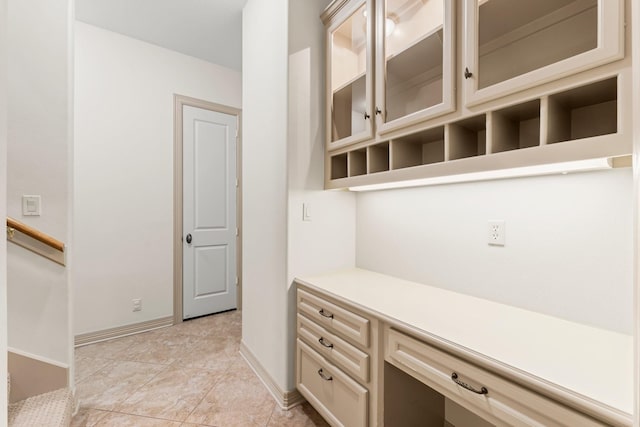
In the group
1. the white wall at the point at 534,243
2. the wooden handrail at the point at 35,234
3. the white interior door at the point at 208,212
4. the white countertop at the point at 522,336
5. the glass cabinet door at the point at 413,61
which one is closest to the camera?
the white countertop at the point at 522,336

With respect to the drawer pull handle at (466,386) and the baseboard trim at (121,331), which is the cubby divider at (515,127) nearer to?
the drawer pull handle at (466,386)

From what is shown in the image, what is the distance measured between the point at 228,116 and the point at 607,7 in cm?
336

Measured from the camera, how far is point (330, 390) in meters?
1.51

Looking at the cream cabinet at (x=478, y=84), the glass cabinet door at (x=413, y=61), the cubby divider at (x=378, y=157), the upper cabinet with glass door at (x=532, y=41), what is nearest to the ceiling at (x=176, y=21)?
the cream cabinet at (x=478, y=84)

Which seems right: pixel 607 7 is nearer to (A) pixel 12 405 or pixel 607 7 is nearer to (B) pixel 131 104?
(A) pixel 12 405

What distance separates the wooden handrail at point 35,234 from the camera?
1.58 meters

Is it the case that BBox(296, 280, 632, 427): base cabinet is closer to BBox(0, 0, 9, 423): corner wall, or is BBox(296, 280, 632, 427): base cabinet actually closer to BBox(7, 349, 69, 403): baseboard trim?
BBox(0, 0, 9, 423): corner wall

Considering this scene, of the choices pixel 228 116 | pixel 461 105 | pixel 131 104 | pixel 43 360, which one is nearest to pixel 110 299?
pixel 43 360

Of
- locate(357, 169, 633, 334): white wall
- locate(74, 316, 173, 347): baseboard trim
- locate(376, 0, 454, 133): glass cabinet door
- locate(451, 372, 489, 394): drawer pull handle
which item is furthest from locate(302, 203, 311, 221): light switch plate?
locate(74, 316, 173, 347): baseboard trim

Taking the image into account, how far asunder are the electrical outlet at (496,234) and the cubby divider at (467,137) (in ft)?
1.09

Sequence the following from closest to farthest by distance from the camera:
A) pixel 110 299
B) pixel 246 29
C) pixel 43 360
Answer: pixel 43 360 → pixel 246 29 → pixel 110 299

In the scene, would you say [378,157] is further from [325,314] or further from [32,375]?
[32,375]

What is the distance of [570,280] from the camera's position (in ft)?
3.65

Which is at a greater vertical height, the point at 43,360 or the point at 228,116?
the point at 228,116
